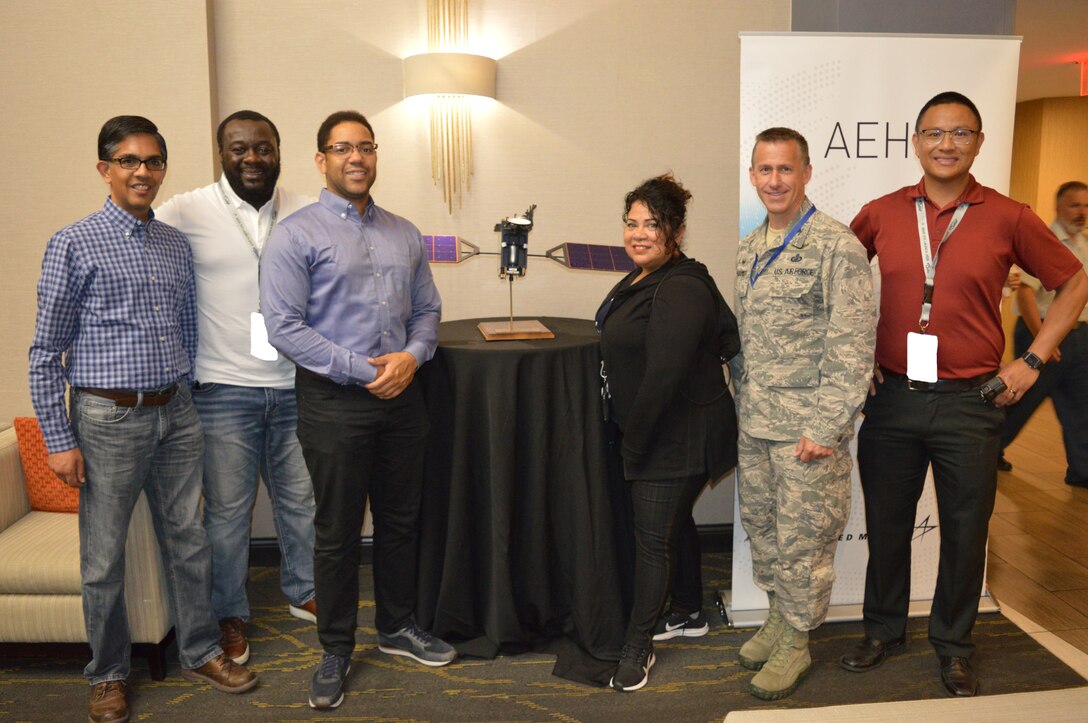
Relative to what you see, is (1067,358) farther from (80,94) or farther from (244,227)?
(80,94)

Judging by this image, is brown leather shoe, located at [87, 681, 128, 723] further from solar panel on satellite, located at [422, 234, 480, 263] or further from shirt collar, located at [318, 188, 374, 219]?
solar panel on satellite, located at [422, 234, 480, 263]

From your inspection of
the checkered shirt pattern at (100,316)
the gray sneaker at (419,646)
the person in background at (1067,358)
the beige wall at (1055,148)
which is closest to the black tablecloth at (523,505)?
the gray sneaker at (419,646)

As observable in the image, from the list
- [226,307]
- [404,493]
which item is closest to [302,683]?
[404,493]

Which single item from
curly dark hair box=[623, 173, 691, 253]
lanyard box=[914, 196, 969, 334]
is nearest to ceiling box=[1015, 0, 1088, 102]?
lanyard box=[914, 196, 969, 334]

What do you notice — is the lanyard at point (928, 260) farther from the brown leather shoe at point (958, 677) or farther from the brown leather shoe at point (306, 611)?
the brown leather shoe at point (306, 611)

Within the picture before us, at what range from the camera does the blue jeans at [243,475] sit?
2781mm

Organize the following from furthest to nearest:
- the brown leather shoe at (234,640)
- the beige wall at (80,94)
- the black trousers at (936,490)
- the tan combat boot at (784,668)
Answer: the beige wall at (80,94)
the brown leather shoe at (234,640)
the tan combat boot at (784,668)
the black trousers at (936,490)

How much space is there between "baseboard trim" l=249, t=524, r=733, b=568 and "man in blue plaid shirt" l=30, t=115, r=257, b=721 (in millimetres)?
1169

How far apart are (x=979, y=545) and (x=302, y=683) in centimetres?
218

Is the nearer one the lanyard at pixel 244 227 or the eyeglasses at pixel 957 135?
the eyeglasses at pixel 957 135

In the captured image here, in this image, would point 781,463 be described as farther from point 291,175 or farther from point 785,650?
point 291,175

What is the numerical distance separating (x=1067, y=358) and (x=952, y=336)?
242 cm

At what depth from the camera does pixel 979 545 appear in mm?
2629

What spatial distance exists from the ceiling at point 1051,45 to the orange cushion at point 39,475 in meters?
6.47
